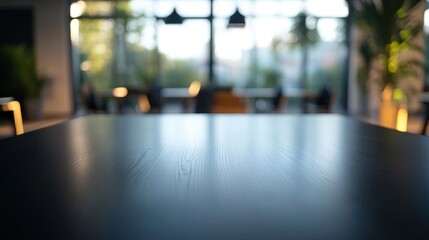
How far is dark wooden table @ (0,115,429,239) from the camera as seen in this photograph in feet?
A: 1.90

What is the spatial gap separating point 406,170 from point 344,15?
8.70 meters

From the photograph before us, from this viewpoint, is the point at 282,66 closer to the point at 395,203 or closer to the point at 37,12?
the point at 37,12

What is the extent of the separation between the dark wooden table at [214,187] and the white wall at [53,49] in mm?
7868

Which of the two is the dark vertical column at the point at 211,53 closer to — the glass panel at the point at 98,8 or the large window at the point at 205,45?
the large window at the point at 205,45

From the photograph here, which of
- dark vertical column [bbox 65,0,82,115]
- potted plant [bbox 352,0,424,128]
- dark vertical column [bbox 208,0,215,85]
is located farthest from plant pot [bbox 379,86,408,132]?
dark vertical column [bbox 65,0,82,115]

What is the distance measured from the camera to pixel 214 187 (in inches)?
31.3

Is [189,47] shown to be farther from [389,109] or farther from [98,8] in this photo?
[389,109]

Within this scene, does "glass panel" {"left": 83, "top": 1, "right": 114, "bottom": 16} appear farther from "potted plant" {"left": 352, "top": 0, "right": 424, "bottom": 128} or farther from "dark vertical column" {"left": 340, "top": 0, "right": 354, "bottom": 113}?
"potted plant" {"left": 352, "top": 0, "right": 424, "bottom": 128}

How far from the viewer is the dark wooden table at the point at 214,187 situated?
0.58 m

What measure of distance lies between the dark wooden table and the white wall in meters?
7.87

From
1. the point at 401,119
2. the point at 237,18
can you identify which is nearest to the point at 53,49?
the point at 237,18

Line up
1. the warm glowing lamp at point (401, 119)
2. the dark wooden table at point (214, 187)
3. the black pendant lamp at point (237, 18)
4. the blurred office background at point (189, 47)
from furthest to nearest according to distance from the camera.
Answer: the blurred office background at point (189, 47)
the warm glowing lamp at point (401, 119)
the black pendant lamp at point (237, 18)
the dark wooden table at point (214, 187)

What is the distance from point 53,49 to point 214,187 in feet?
29.3

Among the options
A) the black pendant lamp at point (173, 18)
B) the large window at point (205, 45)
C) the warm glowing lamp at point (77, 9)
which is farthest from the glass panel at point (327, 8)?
the black pendant lamp at point (173, 18)
